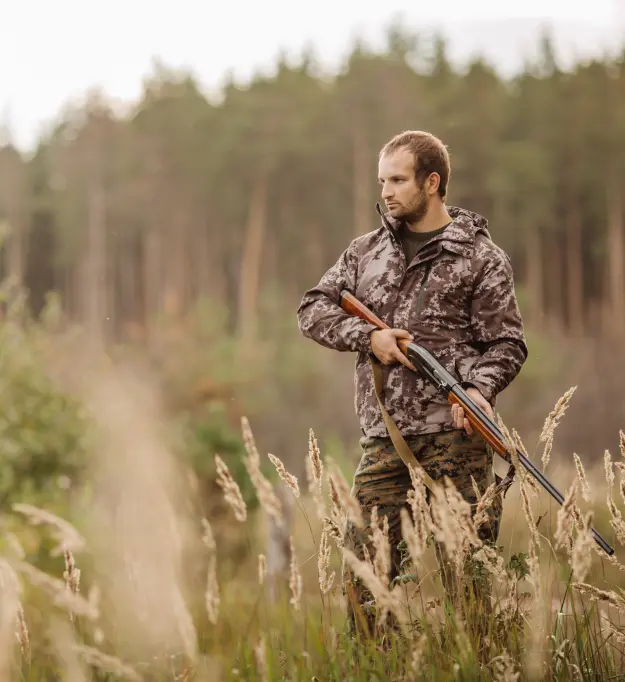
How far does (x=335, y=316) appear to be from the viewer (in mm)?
3148

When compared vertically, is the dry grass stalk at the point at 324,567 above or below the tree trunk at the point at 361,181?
below

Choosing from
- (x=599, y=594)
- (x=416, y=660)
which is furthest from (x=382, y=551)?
(x=599, y=594)

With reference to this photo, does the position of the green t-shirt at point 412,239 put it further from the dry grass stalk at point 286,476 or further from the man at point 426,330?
the dry grass stalk at point 286,476

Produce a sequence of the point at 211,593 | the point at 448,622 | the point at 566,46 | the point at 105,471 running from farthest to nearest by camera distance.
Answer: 1. the point at 566,46
2. the point at 105,471
3. the point at 448,622
4. the point at 211,593

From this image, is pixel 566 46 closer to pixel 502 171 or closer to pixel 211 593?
pixel 502 171

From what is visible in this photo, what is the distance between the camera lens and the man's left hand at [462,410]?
9.33 ft

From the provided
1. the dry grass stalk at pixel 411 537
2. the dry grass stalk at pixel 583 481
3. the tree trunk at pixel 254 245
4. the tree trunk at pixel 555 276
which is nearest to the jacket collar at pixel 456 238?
the dry grass stalk at pixel 583 481

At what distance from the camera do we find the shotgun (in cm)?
261

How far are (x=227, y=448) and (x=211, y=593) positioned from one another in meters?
6.67

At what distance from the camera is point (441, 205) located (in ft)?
10.5

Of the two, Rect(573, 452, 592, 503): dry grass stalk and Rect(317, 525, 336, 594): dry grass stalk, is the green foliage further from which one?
Rect(573, 452, 592, 503): dry grass stalk

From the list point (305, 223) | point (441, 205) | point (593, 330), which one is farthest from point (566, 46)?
point (441, 205)

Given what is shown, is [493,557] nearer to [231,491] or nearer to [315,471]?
[315,471]

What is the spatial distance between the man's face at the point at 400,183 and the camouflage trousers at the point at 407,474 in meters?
0.80
